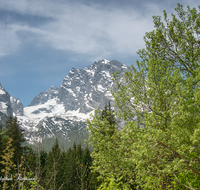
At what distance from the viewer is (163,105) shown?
351 inches

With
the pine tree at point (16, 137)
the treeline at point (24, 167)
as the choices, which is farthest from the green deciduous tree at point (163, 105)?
the pine tree at point (16, 137)

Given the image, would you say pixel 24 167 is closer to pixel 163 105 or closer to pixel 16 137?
pixel 16 137

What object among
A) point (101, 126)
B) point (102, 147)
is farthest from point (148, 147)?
point (101, 126)

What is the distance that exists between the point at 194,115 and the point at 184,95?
1100mm

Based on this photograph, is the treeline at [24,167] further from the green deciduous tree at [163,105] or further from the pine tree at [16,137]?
the green deciduous tree at [163,105]

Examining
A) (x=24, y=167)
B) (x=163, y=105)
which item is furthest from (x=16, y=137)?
(x=163, y=105)

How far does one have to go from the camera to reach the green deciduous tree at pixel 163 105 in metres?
7.17

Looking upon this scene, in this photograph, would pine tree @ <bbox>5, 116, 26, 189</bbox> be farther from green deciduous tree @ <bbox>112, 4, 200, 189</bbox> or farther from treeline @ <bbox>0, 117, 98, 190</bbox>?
green deciduous tree @ <bbox>112, 4, 200, 189</bbox>

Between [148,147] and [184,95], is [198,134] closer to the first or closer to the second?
[184,95]

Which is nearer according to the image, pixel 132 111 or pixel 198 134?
pixel 198 134

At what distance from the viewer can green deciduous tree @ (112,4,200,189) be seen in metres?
7.17

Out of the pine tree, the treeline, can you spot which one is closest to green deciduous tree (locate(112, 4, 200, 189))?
the treeline

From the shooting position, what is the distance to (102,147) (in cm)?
991

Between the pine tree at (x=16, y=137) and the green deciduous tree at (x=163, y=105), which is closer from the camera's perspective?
the green deciduous tree at (x=163, y=105)
